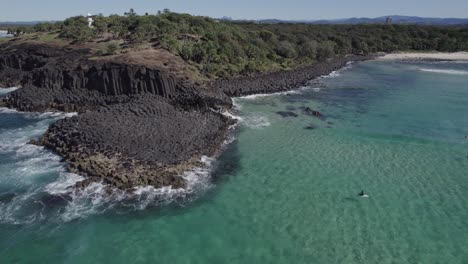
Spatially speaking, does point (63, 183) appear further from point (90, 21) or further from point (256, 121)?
point (90, 21)

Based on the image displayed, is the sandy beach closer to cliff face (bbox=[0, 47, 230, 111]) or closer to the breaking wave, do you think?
cliff face (bbox=[0, 47, 230, 111])

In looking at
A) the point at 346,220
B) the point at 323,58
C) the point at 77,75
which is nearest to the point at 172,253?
the point at 346,220

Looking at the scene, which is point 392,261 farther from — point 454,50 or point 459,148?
point 454,50

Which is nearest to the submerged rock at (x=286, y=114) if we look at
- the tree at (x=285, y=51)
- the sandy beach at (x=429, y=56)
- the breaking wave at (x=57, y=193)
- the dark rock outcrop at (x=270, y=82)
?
the dark rock outcrop at (x=270, y=82)

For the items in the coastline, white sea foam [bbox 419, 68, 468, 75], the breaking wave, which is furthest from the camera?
the coastline

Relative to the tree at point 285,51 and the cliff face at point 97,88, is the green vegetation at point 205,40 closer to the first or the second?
the tree at point 285,51

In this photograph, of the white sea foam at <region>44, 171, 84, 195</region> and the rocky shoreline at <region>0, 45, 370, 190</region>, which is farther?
the rocky shoreline at <region>0, 45, 370, 190</region>

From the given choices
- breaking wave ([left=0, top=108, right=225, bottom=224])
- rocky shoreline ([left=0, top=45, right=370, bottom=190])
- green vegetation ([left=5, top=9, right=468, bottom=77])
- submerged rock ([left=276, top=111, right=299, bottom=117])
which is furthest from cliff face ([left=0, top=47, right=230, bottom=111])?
breaking wave ([left=0, top=108, right=225, bottom=224])
